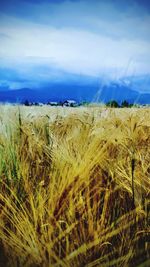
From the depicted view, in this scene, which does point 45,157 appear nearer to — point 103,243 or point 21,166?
point 21,166

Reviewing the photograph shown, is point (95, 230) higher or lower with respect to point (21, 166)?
lower

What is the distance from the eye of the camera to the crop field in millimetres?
1956

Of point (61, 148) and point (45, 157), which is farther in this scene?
point (45, 157)

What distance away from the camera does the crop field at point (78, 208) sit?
1.96 metres

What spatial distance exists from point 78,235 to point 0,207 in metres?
0.44

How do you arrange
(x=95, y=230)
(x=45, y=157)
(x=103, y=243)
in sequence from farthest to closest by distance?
(x=45, y=157) < (x=95, y=230) < (x=103, y=243)

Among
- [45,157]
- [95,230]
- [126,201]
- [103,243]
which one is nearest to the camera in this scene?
[103,243]

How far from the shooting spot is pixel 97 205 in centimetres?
215

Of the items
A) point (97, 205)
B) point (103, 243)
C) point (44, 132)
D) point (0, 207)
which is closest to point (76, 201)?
point (97, 205)

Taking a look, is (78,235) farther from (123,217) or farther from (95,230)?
(123,217)

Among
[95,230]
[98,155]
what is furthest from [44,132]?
[95,230]

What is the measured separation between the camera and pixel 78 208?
2.05m

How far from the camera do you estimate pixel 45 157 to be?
258 cm

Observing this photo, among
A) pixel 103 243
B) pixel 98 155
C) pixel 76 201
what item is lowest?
pixel 103 243
